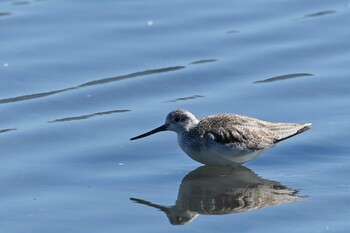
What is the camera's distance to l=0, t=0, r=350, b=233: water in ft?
32.8


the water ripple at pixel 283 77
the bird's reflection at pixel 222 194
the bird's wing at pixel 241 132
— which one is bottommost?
the bird's reflection at pixel 222 194

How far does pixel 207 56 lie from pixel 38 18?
8.73 ft

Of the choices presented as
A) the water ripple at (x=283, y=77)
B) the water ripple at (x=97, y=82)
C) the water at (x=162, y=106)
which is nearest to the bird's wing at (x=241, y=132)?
the water at (x=162, y=106)

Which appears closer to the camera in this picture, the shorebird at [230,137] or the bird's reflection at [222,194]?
the bird's reflection at [222,194]

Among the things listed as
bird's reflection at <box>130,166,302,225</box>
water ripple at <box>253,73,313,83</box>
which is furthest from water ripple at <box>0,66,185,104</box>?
bird's reflection at <box>130,166,302,225</box>

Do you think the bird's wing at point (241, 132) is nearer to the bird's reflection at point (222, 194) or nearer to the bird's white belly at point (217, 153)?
the bird's white belly at point (217, 153)

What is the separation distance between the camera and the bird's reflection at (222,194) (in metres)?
10.1

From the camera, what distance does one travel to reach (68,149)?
11.4 metres

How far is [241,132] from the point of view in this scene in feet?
37.4

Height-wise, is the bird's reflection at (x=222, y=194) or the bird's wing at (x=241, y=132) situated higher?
the bird's wing at (x=241, y=132)

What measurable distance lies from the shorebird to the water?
0.59ft

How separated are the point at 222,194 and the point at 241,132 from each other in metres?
1.02

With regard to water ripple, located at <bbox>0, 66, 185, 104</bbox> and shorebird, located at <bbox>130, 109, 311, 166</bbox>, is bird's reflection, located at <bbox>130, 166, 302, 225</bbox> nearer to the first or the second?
shorebird, located at <bbox>130, 109, 311, 166</bbox>

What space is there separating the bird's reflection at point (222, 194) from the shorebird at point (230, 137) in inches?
6.9
